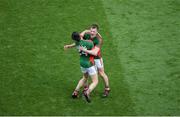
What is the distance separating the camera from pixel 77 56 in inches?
502

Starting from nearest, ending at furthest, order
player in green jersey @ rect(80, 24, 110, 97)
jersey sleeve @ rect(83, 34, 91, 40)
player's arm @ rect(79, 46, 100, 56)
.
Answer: player's arm @ rect(79, 46, 100, 56), player in green jersey @ rect(80, 24, 110, 97), jersey sleeve @ rect(83, 34, 91, 40)

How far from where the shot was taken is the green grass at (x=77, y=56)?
34.9ft

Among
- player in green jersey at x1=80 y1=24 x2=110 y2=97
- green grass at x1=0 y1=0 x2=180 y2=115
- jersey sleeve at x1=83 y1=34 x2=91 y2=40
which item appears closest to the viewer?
player in green jersey at x1=80 y1=24 x2=110 y2=97

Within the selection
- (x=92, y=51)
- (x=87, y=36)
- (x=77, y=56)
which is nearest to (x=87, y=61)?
(x=92, y=51)

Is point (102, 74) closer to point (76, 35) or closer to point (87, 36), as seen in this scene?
point (87, 36)

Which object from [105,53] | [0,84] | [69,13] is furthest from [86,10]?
[0,84]

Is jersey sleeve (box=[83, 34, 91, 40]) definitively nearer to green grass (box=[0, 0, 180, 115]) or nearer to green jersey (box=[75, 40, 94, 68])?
green jersey (box=[75, 40, 94, 68])

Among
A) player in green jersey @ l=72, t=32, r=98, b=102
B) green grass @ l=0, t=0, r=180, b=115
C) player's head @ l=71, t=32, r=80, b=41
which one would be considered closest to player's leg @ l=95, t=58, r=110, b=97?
green grass @ l=0, t=0, r=180, b=115

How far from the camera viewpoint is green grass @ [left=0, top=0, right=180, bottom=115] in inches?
419

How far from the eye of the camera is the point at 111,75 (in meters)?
11.9

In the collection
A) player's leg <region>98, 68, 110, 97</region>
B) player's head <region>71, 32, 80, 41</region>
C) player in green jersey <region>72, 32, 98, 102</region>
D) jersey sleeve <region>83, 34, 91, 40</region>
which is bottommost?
player's leg <region>98, 68, 110, 97</region>

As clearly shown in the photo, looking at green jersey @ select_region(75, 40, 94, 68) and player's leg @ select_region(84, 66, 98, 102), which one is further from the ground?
green jersey @ select_region(75, 40, 94, 68)

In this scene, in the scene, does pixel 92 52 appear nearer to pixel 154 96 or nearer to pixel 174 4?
pixel 154 96

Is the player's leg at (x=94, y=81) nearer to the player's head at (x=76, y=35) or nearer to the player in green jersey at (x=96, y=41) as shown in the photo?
the player in green jersey at (x=96, y=41)
